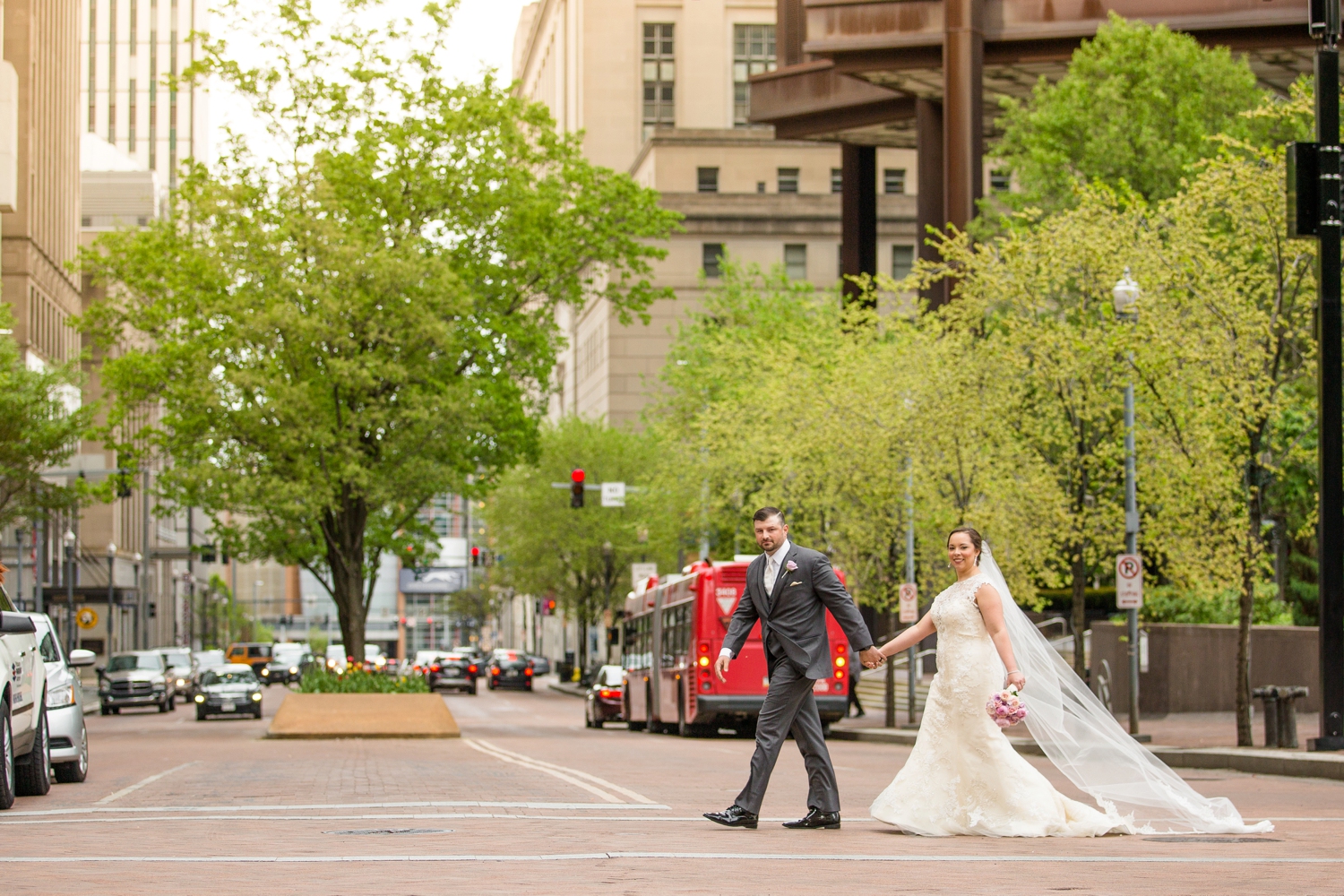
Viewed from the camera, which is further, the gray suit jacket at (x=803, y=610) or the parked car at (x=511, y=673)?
the parked car at (x=511, y=673)

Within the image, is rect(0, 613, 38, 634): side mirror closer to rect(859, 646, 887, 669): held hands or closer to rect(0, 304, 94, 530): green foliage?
rect(859, 646, 887, 669): held hands

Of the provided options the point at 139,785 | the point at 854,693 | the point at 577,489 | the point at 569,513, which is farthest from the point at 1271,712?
the point at 569,513

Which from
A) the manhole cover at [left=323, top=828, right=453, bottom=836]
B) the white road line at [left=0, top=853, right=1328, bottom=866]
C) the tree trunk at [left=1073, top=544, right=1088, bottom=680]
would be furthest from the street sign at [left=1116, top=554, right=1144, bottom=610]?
the manhole cover at [left=323, top=828, right=453, bottom=836]

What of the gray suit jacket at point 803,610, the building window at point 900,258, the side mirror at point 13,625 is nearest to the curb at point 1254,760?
the gray suit jacket at point 803,610

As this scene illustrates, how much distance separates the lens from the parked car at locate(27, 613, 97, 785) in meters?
17.5

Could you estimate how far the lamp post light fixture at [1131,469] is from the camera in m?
24.3

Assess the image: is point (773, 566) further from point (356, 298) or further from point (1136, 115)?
point (1136, 115)

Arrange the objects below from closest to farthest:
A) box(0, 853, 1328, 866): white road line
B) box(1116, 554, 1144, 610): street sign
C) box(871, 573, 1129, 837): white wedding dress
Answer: box(0, 853, 1328, 866): white road line < box(871, 573, 1129, 837): white wedding dress < box(1116, 554, 1144, 610): street sign

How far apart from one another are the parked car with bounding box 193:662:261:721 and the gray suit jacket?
37.0 m

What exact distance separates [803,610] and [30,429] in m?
35.0

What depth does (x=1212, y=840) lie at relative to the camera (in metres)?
11.2

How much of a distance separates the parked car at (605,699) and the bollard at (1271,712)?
17997 millimetres

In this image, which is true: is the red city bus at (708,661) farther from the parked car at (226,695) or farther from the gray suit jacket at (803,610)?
the gray suit jacket at (803,610)

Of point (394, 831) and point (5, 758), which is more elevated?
point (5, 758)
